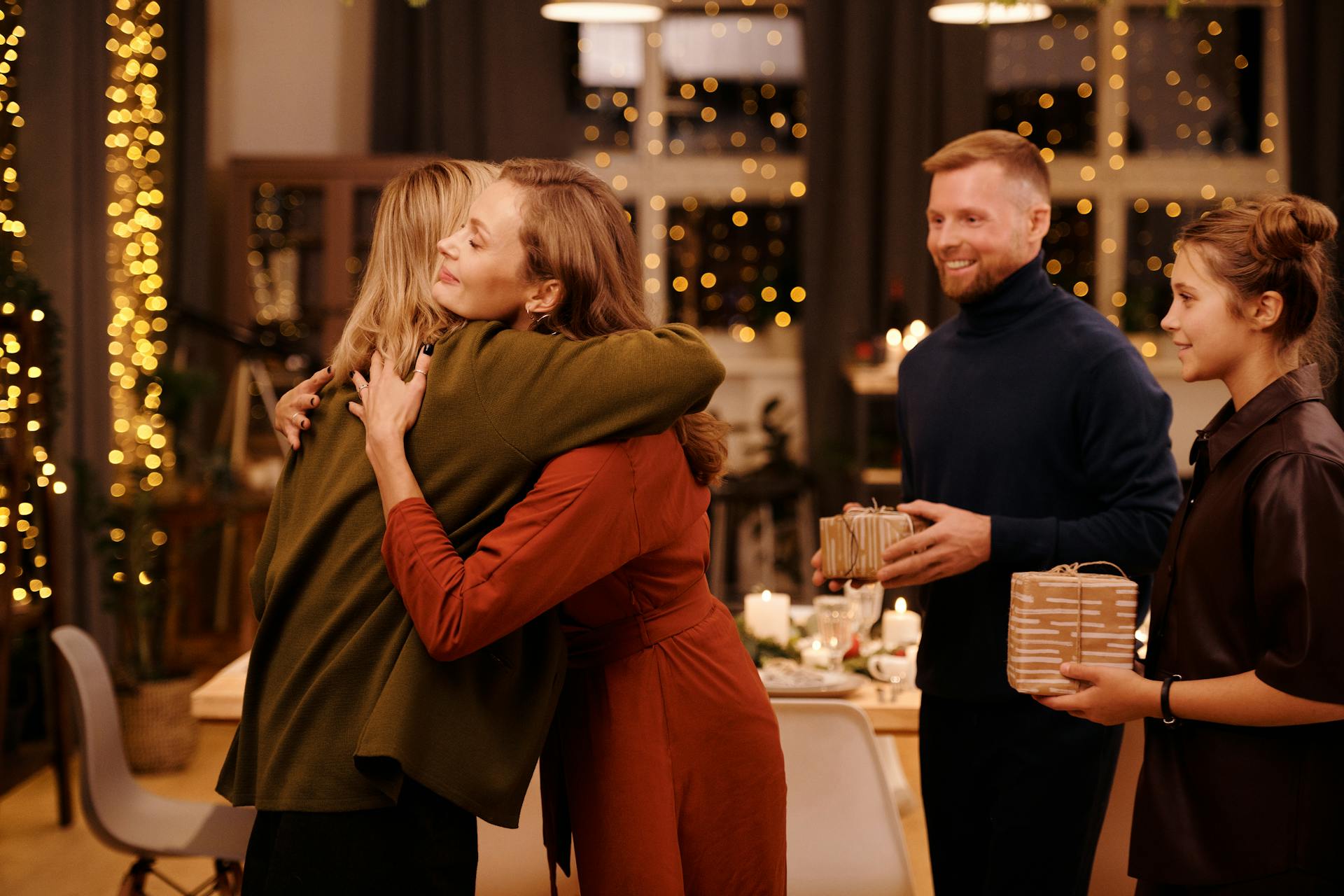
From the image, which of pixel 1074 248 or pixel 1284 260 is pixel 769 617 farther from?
pixel 1074 248

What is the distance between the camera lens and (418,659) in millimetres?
1371

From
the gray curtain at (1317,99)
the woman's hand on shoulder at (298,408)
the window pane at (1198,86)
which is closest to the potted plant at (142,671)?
the woman's hand on shoulder at (298,408)

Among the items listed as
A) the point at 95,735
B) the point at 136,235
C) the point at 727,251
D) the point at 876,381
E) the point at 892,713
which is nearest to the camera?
the point at 892,713

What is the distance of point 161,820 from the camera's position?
2.63 meters

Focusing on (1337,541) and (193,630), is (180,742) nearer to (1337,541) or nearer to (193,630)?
(193,630)

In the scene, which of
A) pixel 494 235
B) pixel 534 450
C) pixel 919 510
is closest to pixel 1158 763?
pixel 919 510

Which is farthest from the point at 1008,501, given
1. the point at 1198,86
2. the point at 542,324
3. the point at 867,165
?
the point at 1198,86

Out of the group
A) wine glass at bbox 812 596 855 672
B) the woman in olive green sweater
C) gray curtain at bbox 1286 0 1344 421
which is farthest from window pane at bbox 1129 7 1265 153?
the woman in olive green sweater

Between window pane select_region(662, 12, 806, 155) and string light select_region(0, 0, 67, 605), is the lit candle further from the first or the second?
window pane select_region(662, 12, 806, 155)

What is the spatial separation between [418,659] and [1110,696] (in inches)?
33.2

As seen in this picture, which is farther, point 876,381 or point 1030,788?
point 876,381

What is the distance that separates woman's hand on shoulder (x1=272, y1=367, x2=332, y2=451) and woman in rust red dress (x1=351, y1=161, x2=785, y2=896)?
9cm

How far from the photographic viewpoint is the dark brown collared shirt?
4.63 feet

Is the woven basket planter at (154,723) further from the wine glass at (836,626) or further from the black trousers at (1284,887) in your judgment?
the black trousers at (1284,887)
